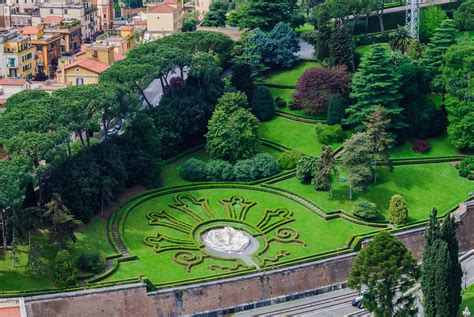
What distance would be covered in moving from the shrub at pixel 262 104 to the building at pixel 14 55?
1907 inches

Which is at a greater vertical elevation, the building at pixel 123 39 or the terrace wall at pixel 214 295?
the building at pixel 123 39

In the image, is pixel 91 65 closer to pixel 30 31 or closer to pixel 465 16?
pixel 30 31

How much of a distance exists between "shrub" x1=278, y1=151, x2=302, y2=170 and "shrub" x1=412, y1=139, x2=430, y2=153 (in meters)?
12.2

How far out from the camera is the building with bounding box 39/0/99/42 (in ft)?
551

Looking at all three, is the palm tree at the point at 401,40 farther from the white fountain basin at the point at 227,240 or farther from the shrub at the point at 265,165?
the white fountain basin at the point at 227,240

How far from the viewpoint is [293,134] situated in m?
106

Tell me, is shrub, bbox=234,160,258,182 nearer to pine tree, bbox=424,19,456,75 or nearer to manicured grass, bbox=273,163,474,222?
manicured grass, bbox=273,163,474,222

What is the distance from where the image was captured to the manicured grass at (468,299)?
75812mm

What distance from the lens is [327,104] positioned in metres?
106

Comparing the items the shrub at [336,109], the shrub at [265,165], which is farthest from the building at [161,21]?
the shrub at [265,165]

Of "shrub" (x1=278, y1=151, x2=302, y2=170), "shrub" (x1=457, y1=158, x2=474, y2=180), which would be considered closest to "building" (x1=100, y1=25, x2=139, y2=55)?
"shrub" (x1=278, y1=151, x2=302, y2=170)

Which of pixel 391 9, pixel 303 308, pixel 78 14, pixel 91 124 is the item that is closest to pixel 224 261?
pixel 303 308

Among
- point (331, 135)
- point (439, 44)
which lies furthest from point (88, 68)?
point (439, 44)

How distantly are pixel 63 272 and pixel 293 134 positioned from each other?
3699 cm
